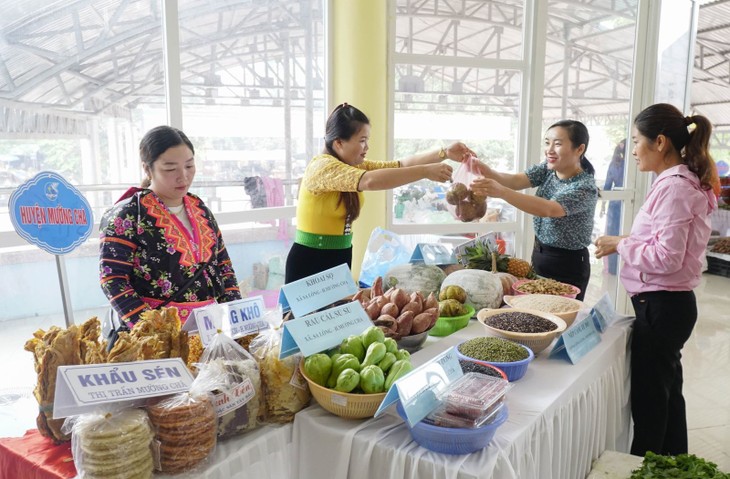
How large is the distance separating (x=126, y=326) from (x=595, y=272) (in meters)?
4.25

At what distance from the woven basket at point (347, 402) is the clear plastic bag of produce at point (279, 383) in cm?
3

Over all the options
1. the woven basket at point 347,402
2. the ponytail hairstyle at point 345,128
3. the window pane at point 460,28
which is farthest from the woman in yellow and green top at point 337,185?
the window pane at point 460,28

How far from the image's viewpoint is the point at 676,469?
150 cm

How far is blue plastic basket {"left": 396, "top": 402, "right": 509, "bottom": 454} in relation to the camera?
1.03m

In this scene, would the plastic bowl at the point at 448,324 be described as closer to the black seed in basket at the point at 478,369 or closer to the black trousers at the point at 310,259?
the black seed in basket at the point at 478,369

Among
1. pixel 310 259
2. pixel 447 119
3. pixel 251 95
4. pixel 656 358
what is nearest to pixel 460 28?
pixel 447 119

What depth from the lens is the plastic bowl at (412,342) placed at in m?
1.49

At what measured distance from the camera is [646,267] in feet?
5.93

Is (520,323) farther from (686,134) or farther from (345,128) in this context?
(345,128)

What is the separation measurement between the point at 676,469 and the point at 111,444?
150cm

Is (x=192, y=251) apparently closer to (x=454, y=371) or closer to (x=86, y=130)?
(x=454, y=371)

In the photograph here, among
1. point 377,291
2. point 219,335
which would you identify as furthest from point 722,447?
point 219,335

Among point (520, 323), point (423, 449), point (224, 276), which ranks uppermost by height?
point (224, 276)

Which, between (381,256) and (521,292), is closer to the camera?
(521,292)
